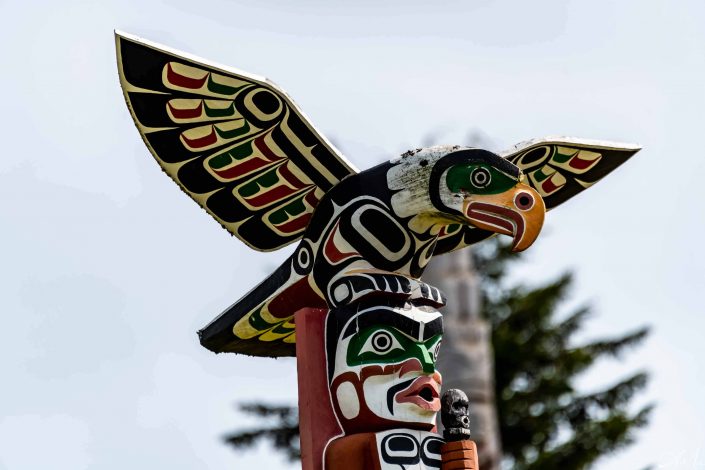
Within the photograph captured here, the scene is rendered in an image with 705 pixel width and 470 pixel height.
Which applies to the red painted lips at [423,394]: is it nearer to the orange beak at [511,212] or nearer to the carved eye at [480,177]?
Result: the orange beak at [511,212]

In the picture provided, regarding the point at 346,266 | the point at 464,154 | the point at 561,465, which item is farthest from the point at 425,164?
the point at 561,465

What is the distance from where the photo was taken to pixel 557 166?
10.1m

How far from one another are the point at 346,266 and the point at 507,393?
12263mm

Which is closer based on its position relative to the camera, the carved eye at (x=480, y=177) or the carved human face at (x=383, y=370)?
the carved human face at (x=383, y=370)

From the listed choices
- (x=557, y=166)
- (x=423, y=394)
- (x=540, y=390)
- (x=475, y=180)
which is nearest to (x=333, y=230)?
(x=475, y=180)

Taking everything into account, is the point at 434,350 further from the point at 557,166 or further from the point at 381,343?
the point at 557,166

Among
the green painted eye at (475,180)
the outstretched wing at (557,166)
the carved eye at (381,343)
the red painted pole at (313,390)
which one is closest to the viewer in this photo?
the red painted pole at (313,390)

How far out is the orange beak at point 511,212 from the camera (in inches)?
339

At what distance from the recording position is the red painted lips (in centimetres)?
842

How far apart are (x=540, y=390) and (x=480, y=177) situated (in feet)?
39.9

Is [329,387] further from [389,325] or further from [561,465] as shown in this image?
[561,465]

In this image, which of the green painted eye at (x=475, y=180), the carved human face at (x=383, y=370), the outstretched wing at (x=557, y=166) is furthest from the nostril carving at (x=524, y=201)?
the outstretched wing at (x=557, y=166)

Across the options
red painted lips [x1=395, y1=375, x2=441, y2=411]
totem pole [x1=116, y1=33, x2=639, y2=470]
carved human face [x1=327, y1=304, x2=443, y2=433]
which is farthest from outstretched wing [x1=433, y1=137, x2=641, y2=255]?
red painted lips [x1=395, y1=375, x2=441, y2=411]

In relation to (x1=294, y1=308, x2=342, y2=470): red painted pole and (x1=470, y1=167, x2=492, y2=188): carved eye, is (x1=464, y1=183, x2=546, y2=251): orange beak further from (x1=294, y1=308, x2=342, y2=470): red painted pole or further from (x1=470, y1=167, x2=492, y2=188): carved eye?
(x1=294, y1=308, x2=342, y2=470): red painted pole
